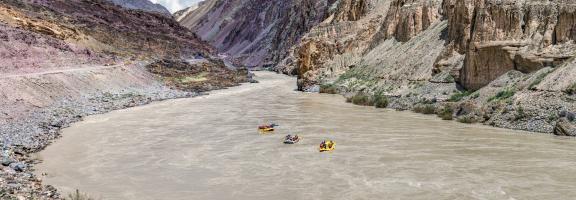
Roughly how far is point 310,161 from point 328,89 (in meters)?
34.7

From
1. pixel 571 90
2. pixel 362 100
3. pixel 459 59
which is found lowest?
pixel 362 100

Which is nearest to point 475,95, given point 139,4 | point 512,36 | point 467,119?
point 467,119

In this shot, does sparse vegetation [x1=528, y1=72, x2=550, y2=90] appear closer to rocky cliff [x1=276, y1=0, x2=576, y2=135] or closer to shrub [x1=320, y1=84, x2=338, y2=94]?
rocky cliff [x1=276, y1=0, x2=576, y2=135]

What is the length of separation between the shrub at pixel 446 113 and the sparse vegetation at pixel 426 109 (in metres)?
0.90

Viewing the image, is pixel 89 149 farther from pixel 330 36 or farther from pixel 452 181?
pixel 330 36

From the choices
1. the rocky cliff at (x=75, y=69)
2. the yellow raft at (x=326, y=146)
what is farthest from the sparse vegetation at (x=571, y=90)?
the rocky cliff at (x=75, y=69)

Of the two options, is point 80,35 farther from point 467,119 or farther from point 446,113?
point 467,119

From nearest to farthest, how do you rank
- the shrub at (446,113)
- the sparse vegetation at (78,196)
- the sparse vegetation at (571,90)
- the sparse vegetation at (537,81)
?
the sparse vegetation at (78,196) < the sparse vegetation at (571,90) < the sparse vegetation at (537,81) < the shrub at (446,113)

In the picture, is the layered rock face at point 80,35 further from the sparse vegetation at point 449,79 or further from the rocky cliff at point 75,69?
the sparse vegetation at point 449,79

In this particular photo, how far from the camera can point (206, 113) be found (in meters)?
38.9

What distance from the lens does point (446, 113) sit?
107ft

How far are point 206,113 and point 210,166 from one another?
61.2 feet

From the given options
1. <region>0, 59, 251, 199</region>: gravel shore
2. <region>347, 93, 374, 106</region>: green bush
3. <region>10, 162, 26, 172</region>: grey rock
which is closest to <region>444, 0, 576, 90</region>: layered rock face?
<region>347, 93, 374, 106</region>: green bush

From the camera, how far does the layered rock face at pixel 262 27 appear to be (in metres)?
116
